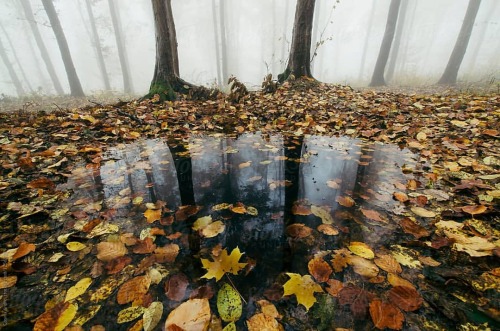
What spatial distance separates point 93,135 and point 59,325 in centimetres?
279

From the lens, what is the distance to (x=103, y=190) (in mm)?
1934

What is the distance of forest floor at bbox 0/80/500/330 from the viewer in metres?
0.99

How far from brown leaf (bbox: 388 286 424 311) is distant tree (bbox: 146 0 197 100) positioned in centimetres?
498

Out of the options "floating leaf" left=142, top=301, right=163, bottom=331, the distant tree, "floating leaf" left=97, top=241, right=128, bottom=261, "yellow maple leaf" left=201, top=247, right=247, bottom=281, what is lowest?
"floating leaf" left=142, top=301, right=163, bottom=331

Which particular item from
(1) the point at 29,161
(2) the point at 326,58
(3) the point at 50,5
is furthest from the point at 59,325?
(2) the point at 326,58

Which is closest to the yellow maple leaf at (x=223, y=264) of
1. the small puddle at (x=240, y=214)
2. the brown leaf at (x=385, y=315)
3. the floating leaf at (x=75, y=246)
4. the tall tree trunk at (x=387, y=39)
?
the small puddle at (x=240, y=214)

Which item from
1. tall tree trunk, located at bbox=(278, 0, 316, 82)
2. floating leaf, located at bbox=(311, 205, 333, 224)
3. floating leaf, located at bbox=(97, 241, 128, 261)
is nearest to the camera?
floating leaf, located at bbox=(97, 241, 128, 261)

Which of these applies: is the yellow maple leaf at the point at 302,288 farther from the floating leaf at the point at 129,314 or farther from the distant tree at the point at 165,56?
the distant tree at the point at 165,56

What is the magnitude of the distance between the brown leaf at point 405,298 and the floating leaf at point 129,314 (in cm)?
103

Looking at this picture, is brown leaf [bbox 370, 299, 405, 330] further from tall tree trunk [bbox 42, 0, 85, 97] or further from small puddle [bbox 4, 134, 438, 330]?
tall tree trunk [bbox 42, 0, 85, 97]

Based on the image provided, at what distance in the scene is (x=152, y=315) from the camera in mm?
966

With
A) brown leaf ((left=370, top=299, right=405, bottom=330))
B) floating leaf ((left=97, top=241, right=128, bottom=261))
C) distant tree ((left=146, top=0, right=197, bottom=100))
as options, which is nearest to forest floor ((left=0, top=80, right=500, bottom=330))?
brown leaf ((left=370, top=299, right=405, bottom=330))

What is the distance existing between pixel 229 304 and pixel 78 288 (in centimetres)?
69

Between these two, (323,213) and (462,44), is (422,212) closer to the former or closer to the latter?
(323,213)
